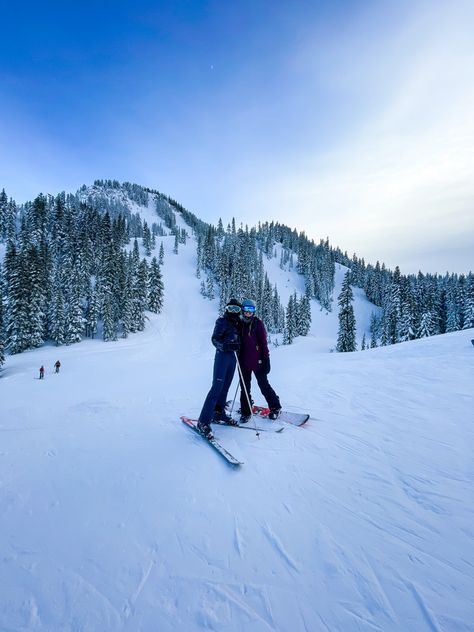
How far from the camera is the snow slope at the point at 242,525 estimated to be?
2.21m

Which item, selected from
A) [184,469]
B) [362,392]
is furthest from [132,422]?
[362,392]

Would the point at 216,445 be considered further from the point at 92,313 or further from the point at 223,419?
the point at 92,313

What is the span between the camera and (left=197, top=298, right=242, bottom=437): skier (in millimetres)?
5594

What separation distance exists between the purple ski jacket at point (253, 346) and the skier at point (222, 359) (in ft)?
1.44

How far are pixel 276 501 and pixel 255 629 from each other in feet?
5.06

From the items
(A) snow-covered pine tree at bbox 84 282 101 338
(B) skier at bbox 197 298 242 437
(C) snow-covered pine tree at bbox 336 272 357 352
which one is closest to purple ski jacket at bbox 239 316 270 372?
(B) skier at bbox 197 298 242 437

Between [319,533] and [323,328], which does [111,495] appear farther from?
[323,328]

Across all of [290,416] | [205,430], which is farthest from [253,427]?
[205,430]

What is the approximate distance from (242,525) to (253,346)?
3.63 metres

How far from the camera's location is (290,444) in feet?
16.9

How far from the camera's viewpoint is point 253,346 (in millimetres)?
6348

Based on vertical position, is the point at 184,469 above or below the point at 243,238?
below

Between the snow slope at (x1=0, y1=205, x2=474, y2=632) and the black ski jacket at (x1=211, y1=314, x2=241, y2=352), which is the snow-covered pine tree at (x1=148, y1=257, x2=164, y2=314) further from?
the black ski jacket at (x1=211, y1=314, x2=241, y2=352)

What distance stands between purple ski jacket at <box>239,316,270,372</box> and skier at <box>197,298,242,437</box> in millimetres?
438
